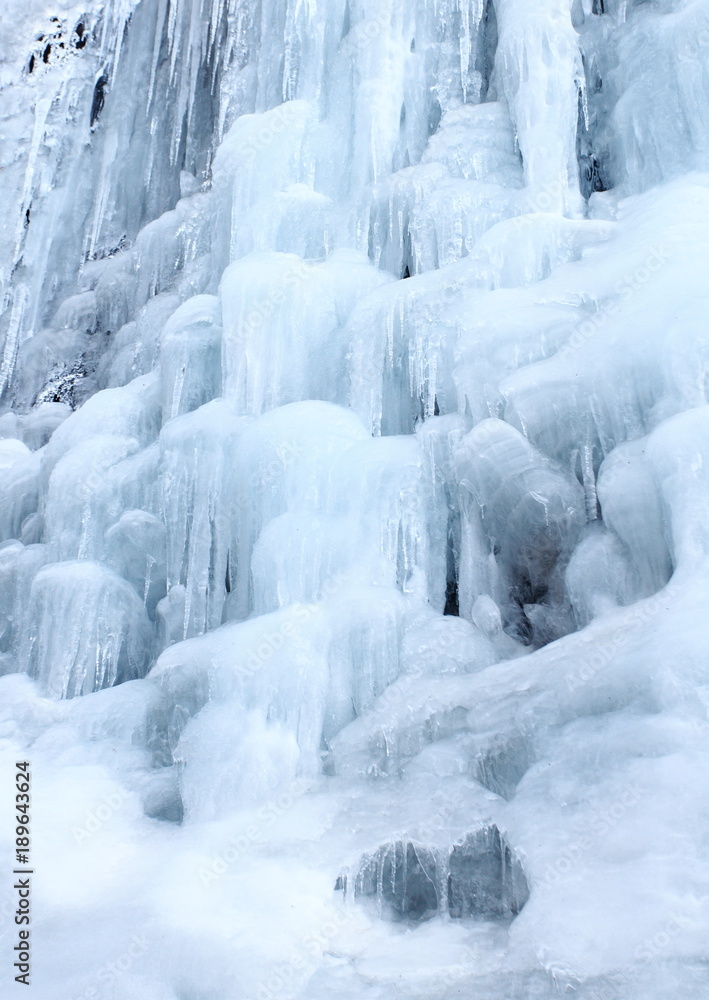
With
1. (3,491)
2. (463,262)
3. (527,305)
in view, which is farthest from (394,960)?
(3,491)

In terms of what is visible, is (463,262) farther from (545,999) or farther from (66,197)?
(66,197)

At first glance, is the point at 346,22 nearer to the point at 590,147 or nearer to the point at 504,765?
the point at 590,147

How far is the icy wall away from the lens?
3234 mm

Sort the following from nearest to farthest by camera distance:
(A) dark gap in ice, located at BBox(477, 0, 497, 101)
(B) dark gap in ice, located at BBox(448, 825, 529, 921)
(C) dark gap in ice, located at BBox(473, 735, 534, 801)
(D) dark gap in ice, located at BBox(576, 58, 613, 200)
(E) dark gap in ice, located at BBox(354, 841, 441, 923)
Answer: (B) dark gap in ice, located at BBox(448, 825, 529, 921) < (E) dark gap in ice, located at BBox(354, 841, 441, 923) < (C) dark gap in ice, located at BBox(473, 735, 534, 801) < (D) dark gap in ice, located at BBox(576, 58, 613, 200) < (A) dark gap in ice, located at BBox(477, 0, 497, 101)

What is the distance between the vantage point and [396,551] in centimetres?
493

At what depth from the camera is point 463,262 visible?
19.5 ft

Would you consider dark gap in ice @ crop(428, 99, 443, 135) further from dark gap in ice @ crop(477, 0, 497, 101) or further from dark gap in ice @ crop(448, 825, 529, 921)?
dark gap in ice @ crop(448, 825, 529, 921)

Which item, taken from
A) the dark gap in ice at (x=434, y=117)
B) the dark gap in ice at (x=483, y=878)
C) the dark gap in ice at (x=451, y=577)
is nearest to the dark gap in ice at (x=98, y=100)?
the dark gap in ice at (x=434, y=117)

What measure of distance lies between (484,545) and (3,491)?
4.29 meters

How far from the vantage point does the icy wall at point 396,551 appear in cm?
323

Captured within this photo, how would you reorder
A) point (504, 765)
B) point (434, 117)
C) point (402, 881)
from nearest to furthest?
point (402, 881), point (504, 765), point (434, 117)

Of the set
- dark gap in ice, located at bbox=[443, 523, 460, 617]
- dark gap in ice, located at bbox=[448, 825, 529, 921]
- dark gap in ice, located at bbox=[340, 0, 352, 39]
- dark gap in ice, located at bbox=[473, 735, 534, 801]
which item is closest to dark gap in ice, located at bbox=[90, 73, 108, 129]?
dark gap in ice, located at bbox=[340, 0, 352, 39]

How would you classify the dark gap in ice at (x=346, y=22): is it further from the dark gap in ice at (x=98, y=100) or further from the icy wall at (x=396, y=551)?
the dark gap in ice at (x=98, y=100)

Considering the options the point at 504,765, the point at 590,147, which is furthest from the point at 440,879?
the point at 590,147
